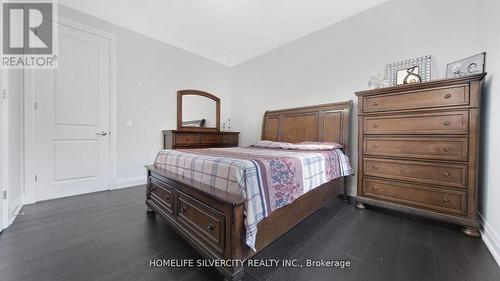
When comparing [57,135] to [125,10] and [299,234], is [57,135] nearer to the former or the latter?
[125,10]

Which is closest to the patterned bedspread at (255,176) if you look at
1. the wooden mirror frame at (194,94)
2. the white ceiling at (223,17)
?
the wooden mirror frame at (194,94)

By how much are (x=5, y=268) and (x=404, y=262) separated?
109 inches

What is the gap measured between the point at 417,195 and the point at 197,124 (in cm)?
386

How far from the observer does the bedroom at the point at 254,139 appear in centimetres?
138

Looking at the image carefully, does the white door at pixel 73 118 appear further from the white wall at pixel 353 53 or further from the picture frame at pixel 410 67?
the picture frame at pixel 410 67

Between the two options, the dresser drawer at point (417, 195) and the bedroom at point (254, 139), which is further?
the dresser drawer at point (417, 195)

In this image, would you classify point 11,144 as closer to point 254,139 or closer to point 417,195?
point 254,139

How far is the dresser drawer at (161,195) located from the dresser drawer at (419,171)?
90.7 inches

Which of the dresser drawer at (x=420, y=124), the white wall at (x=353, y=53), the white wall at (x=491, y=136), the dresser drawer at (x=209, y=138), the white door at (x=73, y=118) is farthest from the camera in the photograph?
the dresser drawer at (x=209, y=138)

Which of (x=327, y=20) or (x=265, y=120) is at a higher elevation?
(x=327, y=20)

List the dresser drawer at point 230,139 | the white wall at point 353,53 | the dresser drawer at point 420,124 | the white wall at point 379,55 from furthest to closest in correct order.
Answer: the dresser drawer at point 230,139
the white wall at point 353,53
the dresser drawer at point 420,124
the white wall at point 379,55

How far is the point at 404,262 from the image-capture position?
54.2 inches

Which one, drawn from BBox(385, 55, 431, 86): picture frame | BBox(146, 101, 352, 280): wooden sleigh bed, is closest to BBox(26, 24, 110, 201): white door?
BBox(146, 101, 352, 280): wooden sleigh bed

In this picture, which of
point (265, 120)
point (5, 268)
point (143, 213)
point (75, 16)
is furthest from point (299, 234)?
point (75, 16)
